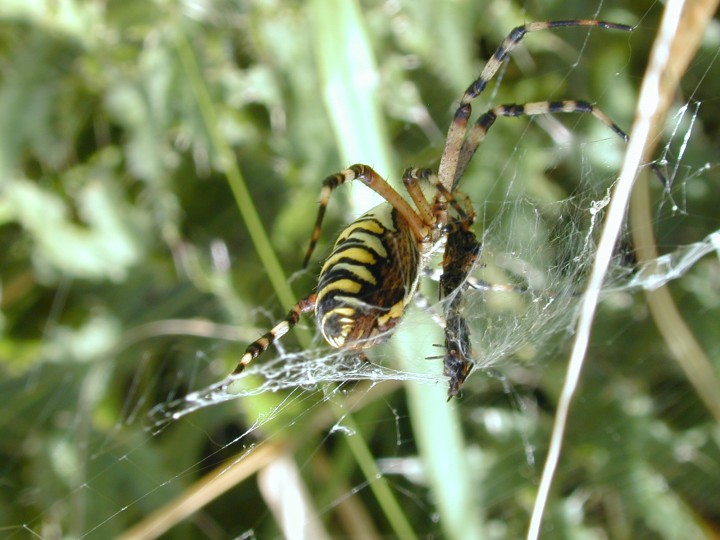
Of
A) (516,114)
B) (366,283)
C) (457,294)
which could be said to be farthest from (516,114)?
(366,283)

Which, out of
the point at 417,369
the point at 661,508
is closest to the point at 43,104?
the point at 417,369

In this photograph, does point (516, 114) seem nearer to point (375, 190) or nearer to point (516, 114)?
point (516, 114)

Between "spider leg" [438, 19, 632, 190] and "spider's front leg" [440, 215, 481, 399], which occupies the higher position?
"spider leg" [438, 19, 632, 190]

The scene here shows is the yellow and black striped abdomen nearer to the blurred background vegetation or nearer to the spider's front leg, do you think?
the spider's front leg

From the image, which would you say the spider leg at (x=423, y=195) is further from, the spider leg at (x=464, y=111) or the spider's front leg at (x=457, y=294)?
the spider leg at (x=464, y=111)

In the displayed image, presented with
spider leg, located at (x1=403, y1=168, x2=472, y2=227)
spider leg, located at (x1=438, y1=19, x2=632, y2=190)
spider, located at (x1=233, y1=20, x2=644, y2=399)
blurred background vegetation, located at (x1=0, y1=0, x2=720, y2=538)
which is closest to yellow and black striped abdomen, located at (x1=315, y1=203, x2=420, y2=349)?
spider, located at (x1=233, y1=20, x2=644, y2=399)

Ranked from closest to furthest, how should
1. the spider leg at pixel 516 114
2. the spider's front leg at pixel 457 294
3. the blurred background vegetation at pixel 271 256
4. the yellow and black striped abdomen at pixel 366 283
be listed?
the yellow and black striped abdomen at pixel 366 283 < the spider's front leg at pixel 457 294 < the spider leg at pixel 516 114 < the blurred background vegetation at pixel 271 256

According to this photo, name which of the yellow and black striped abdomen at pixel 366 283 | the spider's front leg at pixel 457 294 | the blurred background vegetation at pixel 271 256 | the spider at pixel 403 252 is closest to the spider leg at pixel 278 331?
the spider at pixel 403 252
